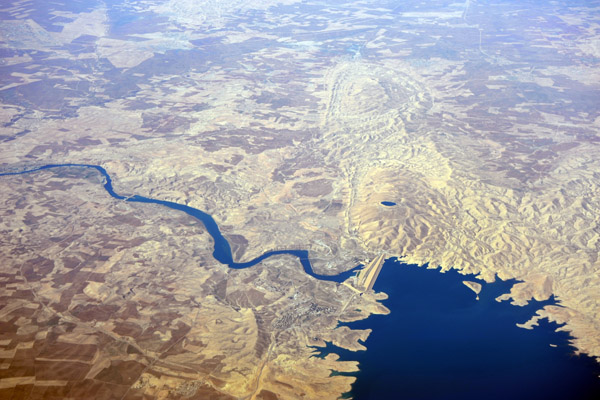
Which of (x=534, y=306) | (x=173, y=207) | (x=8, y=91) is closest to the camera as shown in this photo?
(x=534, y=306)

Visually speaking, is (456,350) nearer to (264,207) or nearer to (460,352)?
(460,352)

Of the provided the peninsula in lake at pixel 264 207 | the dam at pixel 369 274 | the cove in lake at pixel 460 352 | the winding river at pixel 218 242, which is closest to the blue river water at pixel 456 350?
the cove in lake at pixel 460 352

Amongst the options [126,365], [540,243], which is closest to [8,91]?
[126,365]

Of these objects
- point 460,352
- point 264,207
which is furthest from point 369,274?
point 264,207

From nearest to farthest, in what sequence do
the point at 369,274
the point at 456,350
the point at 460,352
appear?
the point at 460,352 → the point at 456,350 → the point at 369,274

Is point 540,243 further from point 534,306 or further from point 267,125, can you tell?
point 267,125

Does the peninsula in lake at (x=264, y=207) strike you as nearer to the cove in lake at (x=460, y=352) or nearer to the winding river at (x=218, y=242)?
the winding river at (x=218, y=242)

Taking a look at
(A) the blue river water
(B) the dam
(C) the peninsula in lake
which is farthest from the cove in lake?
(C) the peninsula in lake
